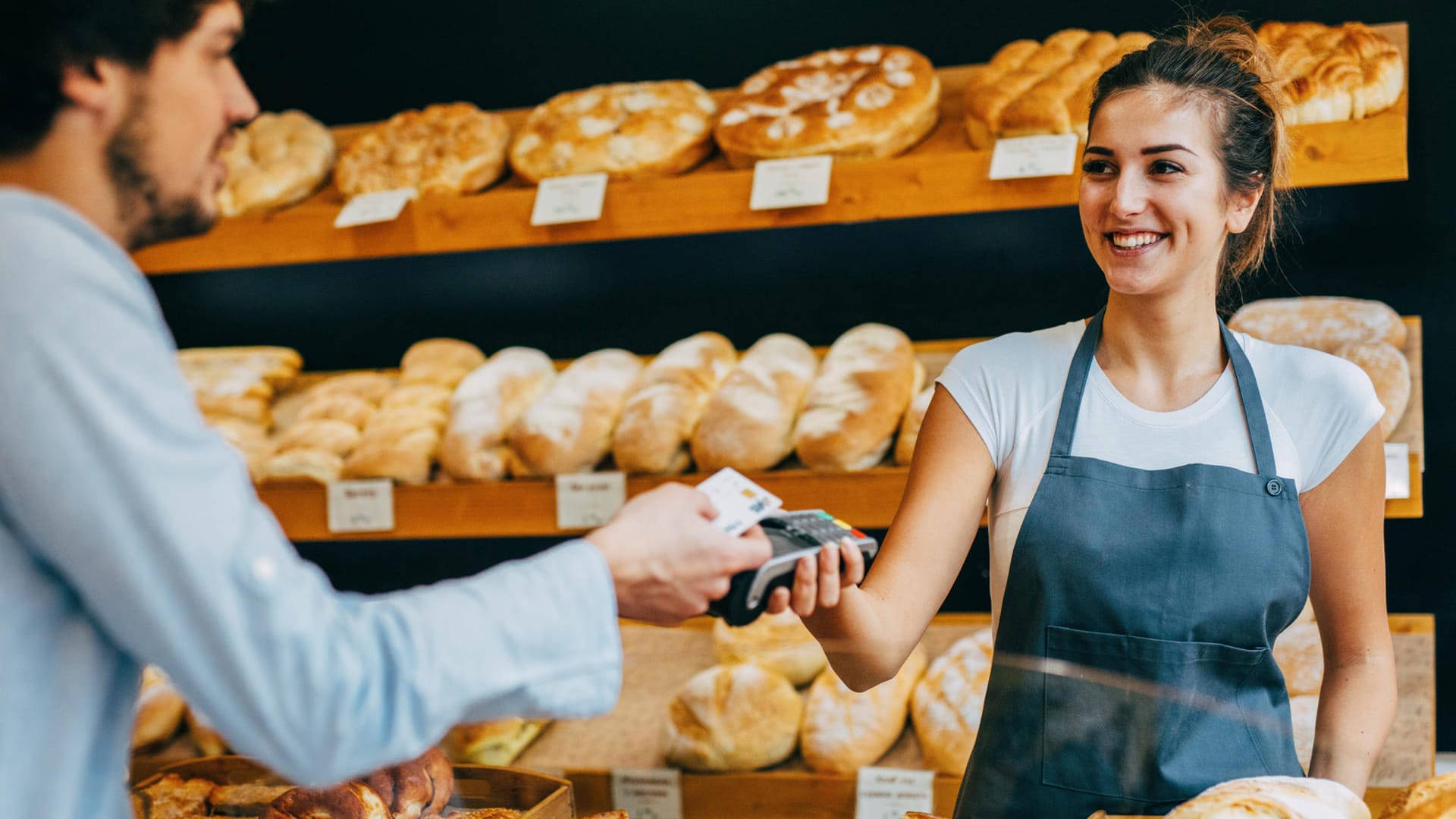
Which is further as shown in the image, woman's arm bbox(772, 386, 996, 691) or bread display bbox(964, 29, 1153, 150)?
bread display bbox(964, 29, 1153, 150)

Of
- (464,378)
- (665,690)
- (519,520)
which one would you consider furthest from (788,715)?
(464,378)

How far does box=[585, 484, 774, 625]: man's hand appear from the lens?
0.85m

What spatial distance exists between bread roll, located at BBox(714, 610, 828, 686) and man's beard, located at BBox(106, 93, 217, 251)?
5.73 ft

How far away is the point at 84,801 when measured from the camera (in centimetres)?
70

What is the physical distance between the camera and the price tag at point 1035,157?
6.29 ft

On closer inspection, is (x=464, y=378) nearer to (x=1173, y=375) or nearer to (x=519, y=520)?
(x=519, y=520)

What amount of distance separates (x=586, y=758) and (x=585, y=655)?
1.53m

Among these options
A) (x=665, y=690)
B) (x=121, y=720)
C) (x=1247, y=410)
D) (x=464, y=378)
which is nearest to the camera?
(x=121, y=720)

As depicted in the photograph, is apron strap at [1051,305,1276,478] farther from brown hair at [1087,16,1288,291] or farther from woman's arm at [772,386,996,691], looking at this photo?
brown hair at [1087,16,1288,291]

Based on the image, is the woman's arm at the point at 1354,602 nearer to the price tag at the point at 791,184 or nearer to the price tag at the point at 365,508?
the price tag at the point at 791,184

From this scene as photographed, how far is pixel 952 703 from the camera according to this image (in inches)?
82.9

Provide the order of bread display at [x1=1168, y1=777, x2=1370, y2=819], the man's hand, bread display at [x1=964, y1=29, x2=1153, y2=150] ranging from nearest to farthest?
the man's hand
bread display at [x1=1168, y1=777, x2=1370, y2=819]
bread display at [x1=964, y1=29, x2=1153, y2=150]

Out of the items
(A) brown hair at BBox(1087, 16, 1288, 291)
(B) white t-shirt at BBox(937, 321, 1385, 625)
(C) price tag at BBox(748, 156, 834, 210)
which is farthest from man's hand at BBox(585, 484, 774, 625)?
(C) price tag at BBox(748, 156, 834, 210)

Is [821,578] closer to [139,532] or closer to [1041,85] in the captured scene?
[139,532]
